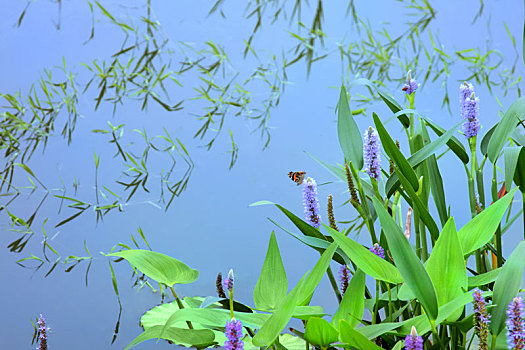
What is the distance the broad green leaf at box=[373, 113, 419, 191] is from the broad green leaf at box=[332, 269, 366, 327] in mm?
162

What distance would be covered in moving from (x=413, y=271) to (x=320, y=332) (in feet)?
0.42

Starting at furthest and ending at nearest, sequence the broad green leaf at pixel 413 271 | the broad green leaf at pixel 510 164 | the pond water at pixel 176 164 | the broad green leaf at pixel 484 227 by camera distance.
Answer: the pond water at pixel 176 164, the broad green leaf at pixel 510 164, the broad green leaf at pixel 484 227, the broad green leaf at pixel 413 271

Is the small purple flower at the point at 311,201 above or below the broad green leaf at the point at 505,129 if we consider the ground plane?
below

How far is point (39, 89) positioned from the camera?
1307 mm

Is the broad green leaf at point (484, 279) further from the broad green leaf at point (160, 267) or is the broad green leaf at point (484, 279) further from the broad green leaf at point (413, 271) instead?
the broad green leaf at point (160, 267)

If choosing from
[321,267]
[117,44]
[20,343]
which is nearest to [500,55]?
[117,44]

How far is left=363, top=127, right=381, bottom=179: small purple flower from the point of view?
0.71m

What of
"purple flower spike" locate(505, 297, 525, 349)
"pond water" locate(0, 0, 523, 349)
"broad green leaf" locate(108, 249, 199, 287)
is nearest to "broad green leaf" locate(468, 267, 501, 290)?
"purple flower spike" locate(505, 297, 525, 349)

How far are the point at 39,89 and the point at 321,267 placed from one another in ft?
3.36

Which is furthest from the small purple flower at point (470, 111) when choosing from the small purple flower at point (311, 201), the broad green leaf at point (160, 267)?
the broad green leaf at point (160, 267)

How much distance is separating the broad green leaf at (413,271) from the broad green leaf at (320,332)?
0.33 ft

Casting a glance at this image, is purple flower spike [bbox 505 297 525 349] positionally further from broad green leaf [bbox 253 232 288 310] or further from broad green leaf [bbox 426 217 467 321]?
broad green leaf [bbox 253 232 288 310]

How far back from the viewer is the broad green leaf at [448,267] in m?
0.53

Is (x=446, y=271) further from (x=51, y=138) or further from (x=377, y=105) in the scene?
(x=51, y=138)
